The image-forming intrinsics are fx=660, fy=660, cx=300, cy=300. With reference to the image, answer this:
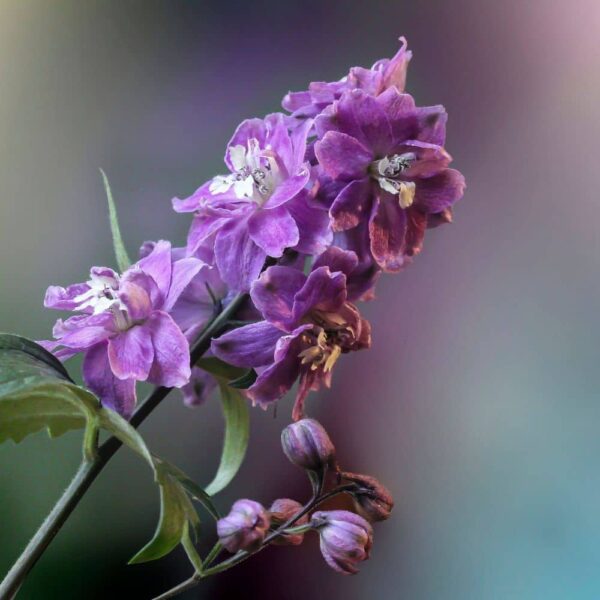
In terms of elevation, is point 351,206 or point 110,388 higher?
point 351,206

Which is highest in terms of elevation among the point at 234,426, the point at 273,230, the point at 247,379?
the point at 273,230

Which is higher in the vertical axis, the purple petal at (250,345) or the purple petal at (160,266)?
the purple petal at (160,266)

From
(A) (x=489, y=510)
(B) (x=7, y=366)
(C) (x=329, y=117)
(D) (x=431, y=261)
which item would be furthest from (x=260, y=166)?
(A) (x=489, y=510)

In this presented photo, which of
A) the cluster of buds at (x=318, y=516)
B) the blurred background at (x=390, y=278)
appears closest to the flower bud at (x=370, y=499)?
the cluster of buds at (x=318, y=516)

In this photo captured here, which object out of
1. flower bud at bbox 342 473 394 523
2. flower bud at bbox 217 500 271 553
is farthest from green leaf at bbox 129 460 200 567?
flower bud at bbox 342 473 394 523

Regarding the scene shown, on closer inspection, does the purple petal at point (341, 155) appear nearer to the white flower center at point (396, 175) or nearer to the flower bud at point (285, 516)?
the white flower center at point (396, 175)

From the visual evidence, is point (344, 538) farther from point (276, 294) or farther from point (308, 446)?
point (276, 294)

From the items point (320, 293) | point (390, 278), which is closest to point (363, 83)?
point (320, 293)
